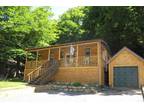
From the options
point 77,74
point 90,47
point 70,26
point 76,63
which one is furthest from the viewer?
point 70,26

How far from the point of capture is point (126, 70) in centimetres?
2378

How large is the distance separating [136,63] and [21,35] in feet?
54.9

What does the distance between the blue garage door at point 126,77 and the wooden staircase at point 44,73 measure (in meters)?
6.89

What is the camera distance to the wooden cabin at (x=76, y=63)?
24156mm

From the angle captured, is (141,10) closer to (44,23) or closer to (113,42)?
(113,42)

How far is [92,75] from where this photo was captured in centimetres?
2409

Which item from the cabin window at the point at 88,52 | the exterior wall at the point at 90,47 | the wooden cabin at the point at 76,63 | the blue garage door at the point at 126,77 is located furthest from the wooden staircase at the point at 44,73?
the blue garage door at the point at 126,77

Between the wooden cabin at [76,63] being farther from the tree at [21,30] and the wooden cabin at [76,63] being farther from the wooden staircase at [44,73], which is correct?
the tree at [21,30]

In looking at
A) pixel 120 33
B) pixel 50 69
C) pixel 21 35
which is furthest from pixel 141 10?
pixel 21 35

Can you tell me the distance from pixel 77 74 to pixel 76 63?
48.7 inches

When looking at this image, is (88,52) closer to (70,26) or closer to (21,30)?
(21,30)
